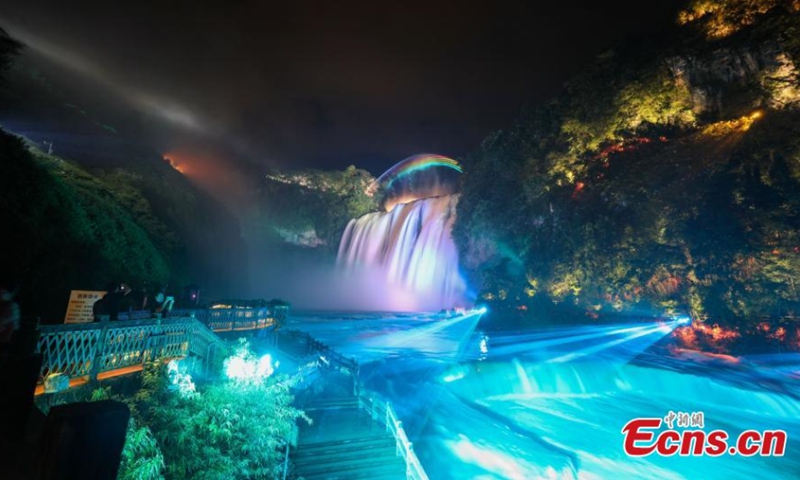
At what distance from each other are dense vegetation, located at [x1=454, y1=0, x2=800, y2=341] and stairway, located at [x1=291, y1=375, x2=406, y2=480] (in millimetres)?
24075

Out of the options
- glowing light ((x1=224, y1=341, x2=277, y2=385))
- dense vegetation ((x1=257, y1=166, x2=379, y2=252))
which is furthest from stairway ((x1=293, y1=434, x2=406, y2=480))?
dense vegetation ((x1=257, y1=166, x2=379, y2=252))

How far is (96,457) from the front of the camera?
1.65 meters

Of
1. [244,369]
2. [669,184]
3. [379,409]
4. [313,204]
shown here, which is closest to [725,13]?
[669,184]

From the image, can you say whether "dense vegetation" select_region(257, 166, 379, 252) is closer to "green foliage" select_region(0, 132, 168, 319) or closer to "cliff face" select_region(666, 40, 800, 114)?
"green foliage" select_region(0, 132, 168, 319)

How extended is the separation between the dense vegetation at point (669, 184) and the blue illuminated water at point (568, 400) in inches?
173

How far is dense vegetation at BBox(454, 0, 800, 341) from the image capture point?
20859mm

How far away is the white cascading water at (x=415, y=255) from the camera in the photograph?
4784 cm

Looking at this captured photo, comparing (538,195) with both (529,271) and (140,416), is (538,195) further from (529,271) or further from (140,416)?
(140,416)

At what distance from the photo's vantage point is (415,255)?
5156 cm

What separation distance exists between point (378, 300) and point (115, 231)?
42620 mm

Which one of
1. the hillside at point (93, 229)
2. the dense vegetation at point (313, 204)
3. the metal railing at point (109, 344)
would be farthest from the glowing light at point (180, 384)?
the dense vegetation at point (313, 204)

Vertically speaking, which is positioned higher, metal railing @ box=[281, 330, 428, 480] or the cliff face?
the cliff face

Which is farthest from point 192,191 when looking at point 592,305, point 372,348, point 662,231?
point 662,231

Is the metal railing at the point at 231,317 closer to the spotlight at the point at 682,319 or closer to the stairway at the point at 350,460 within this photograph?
the stairway at the point at 350,460
